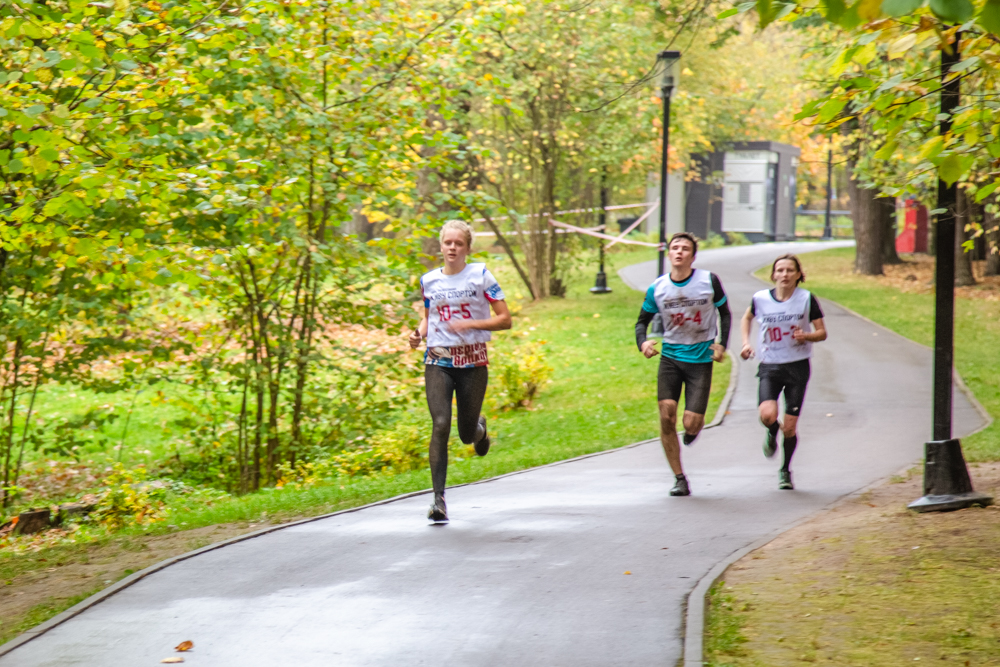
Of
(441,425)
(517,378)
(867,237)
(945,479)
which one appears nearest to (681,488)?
(945,479)

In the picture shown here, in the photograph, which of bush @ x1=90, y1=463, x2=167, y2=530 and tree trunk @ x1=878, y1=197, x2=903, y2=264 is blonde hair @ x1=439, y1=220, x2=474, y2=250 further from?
tree trunk @ x1=878, y1=197, x2=903, y2=264

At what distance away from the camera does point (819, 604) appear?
530cm

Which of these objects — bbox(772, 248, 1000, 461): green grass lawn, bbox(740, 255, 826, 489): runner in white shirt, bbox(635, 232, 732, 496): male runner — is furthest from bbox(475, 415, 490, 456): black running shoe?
bbox(772, 248, 1000, 461): green grass lawn

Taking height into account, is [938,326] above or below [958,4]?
below

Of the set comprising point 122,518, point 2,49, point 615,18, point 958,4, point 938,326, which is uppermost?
point 615,18

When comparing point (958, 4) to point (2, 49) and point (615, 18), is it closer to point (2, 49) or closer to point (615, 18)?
point (2, 49)

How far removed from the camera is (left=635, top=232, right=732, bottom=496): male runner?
794 centimetres

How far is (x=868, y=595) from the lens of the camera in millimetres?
5391

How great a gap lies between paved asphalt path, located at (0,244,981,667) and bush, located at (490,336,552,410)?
452 cm

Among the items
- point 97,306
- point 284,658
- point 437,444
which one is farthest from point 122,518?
point 284,658

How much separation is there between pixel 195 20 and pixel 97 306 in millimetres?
2824

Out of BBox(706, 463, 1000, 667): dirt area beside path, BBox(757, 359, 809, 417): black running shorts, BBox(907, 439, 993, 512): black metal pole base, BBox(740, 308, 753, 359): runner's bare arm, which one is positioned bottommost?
BBox(706, 463, 1000, 667): dirt area beside path

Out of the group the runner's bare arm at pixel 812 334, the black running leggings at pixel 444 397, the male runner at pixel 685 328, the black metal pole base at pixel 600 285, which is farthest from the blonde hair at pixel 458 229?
the black metal pole base at pixel 600 285

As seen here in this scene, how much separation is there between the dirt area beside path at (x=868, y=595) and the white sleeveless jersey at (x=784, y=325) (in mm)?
1562
